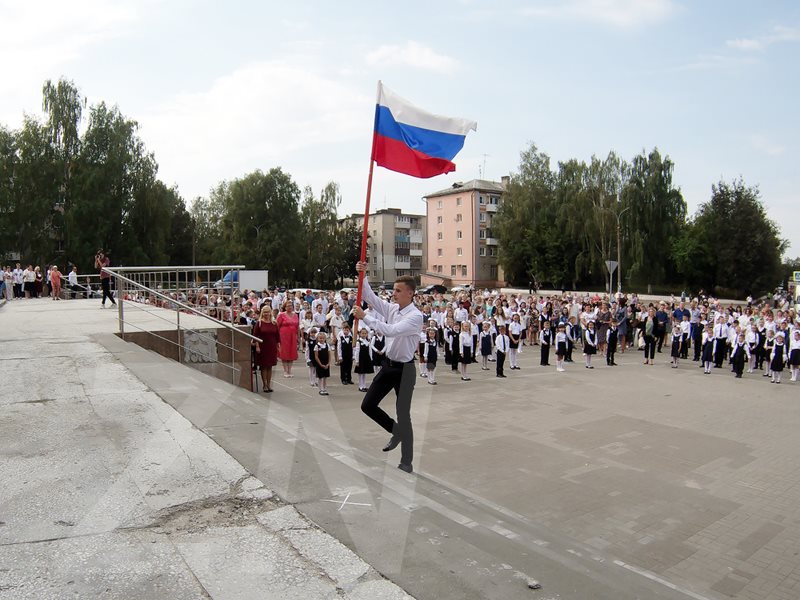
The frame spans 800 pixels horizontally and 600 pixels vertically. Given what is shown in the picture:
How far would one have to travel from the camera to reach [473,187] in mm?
72500

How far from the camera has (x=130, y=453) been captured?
4871mm

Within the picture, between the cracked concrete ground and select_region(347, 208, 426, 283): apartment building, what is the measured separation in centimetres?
8297

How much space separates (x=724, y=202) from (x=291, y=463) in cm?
5147

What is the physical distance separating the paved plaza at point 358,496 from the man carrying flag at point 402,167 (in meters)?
0.46

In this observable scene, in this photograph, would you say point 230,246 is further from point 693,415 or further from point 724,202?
point 693,415

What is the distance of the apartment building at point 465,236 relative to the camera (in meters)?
72.5

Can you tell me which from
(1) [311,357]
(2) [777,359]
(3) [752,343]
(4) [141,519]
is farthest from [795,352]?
(4) [141,519]

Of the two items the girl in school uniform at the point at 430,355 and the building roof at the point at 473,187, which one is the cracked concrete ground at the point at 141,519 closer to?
the girl in school uniform at the point at 430,355

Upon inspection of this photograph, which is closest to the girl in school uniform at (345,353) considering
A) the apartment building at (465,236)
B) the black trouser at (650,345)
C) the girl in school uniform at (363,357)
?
the girl in school uniform at (363,357)

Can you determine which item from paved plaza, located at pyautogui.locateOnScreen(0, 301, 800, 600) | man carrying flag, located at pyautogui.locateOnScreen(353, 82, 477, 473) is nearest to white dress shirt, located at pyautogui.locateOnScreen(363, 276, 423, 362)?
man carrying flag, located at pyautogui.locateOnScreen(353, 82, 477, 473)

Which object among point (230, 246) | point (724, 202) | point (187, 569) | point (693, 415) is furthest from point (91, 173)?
point (724, 202)

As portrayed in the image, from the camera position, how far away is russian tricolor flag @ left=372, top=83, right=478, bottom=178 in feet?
21.7

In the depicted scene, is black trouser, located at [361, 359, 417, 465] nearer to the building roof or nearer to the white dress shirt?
the white dress shirt

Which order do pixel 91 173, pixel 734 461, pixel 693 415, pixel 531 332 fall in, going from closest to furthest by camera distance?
pixel 734 461 → pixel 693 415 → pixel 531 332 → pixel 91 173
